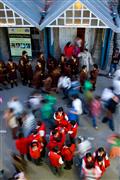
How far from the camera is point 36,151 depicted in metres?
8.13

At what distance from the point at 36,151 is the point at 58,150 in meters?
0.64

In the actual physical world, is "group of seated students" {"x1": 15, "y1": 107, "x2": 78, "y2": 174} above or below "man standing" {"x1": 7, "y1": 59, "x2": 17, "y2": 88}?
below

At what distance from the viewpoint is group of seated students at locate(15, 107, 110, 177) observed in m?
7.66

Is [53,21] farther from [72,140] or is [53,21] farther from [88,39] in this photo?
[72,140]

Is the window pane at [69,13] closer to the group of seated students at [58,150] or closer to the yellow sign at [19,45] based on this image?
the yellow sign at [19,45]

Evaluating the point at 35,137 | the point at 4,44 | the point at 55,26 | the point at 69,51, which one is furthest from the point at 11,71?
the point at 35,137

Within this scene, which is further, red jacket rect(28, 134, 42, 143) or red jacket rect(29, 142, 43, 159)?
red jacket rect(28, 134, 42, 143)

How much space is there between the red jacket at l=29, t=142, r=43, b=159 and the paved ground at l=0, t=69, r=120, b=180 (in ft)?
2.21

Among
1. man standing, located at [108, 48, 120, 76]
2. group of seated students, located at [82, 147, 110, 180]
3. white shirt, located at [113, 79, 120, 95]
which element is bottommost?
group of seated students, located at [82, 147, 110, 180]

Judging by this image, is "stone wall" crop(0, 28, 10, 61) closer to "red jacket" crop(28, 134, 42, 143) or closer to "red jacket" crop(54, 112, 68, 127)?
"red jacket" crop(54, 112, 68, 127)

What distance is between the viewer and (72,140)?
9.22 metres

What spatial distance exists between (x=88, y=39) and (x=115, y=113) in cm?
375

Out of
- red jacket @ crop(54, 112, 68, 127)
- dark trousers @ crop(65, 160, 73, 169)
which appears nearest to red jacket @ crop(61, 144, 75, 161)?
dark trousers @ crop(65, 160, 73, 169)

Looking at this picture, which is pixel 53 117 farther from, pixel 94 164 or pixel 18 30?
pixel 18 30
